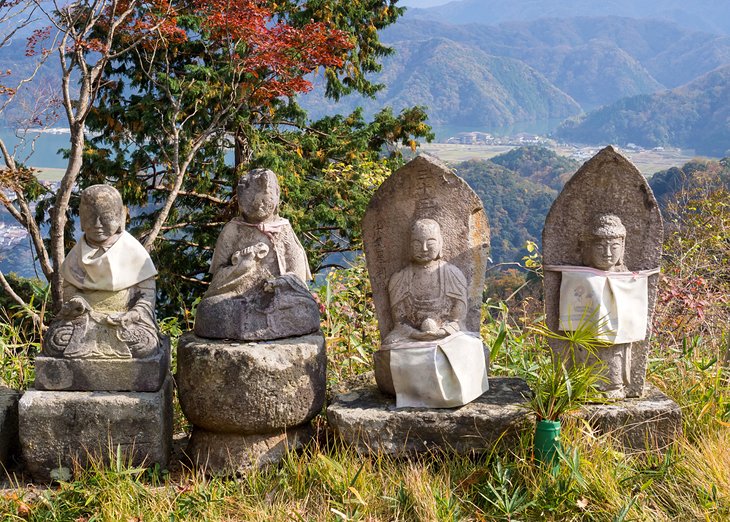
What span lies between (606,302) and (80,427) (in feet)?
9.95

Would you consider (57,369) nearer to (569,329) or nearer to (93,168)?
(569,329)

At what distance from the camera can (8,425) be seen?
3.98 m

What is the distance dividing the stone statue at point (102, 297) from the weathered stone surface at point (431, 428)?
123 centimetres

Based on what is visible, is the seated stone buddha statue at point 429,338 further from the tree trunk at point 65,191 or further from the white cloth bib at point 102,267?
the tree trunk at point 65,191

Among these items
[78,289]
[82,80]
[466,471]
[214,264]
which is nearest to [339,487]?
[466,471]

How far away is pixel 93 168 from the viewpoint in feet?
24.4

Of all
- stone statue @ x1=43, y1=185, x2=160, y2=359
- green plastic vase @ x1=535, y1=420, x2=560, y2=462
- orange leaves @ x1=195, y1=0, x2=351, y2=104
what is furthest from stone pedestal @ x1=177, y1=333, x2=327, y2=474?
orange leaves @ x1=195, y1=0, x2=351, y2=104

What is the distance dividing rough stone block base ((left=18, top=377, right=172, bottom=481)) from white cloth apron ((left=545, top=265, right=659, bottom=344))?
2412 mm

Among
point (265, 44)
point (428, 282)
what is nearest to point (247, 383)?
point (428, 282)

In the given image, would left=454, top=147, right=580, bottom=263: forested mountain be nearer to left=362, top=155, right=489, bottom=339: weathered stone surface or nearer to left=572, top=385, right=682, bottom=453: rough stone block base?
left=362, top=155, right=489, bottom=339: weathered stone surface

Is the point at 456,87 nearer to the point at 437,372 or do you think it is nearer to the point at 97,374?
the point at 437,372

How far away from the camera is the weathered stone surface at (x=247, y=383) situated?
3.71 meters

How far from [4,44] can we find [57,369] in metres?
3.83

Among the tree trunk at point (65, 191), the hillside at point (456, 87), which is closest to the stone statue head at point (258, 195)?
the tree trunk at point (65, 191)
